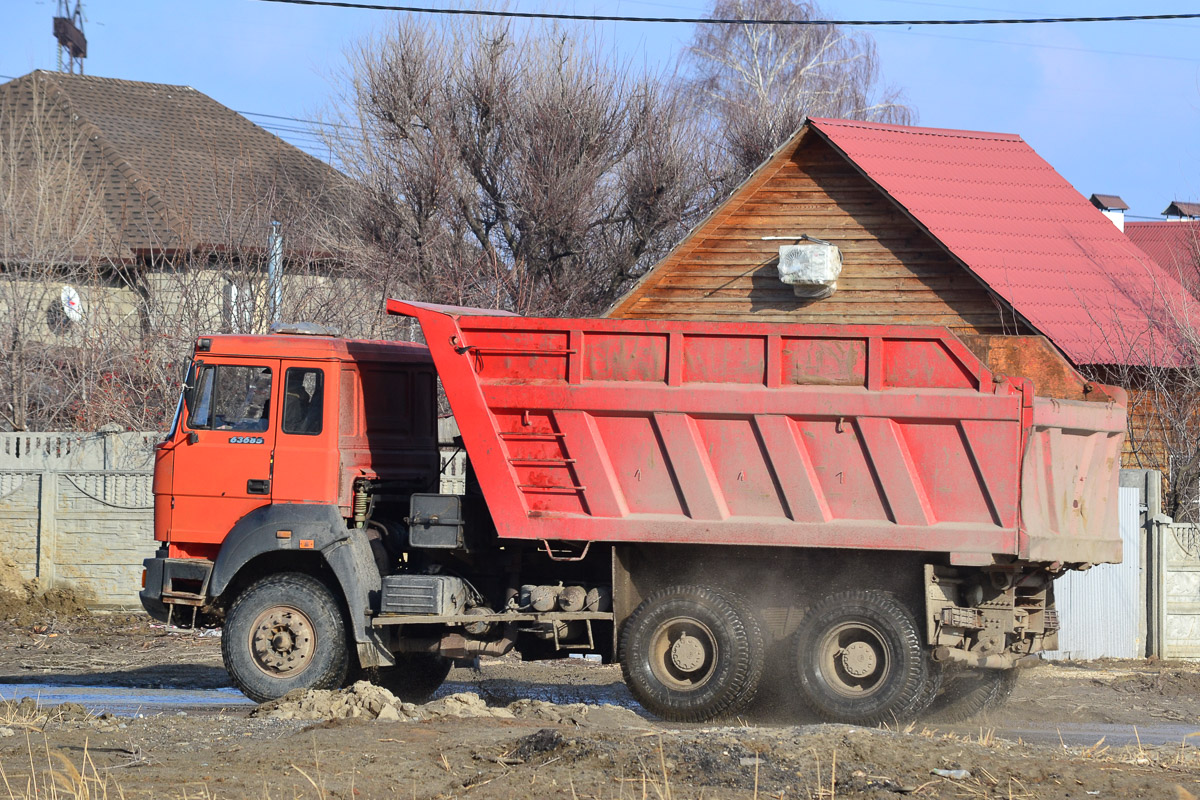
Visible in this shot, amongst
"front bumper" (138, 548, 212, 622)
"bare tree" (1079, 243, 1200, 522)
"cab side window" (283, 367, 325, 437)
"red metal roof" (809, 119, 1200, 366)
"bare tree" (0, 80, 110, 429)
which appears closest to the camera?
"cab side window" (283, 367, 325, 437)

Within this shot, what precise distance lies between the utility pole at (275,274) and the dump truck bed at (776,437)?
11142 millimetres

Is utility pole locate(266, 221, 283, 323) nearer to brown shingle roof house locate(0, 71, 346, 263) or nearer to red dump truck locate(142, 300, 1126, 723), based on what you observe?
brown shingle roof house locate(0, 71, 346, 263)

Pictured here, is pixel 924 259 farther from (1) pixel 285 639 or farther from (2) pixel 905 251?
(1) pixel 285 639

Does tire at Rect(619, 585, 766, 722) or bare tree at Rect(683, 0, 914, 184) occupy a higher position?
bare tree at Rect(683, 0, 914, 184)

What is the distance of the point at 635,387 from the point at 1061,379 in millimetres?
3136

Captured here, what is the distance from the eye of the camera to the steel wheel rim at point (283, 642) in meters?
9.38

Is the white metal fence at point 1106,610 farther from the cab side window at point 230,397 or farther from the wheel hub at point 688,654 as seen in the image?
the cab side window at point 230,397

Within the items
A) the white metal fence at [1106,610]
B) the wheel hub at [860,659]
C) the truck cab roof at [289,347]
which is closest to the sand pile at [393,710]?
the wheel hub at [860,659]

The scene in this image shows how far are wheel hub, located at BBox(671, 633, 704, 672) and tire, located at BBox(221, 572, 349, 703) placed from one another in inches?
95.7

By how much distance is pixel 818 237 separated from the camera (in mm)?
17812

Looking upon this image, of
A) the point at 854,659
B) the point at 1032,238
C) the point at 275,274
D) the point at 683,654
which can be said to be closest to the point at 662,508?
the point at 683,654

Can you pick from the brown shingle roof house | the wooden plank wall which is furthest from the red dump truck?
the brown shingle roof house

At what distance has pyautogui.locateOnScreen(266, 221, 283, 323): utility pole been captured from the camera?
19719 millimetres

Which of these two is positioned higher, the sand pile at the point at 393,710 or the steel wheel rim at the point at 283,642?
the steel wheel rim at the point at 283,642
